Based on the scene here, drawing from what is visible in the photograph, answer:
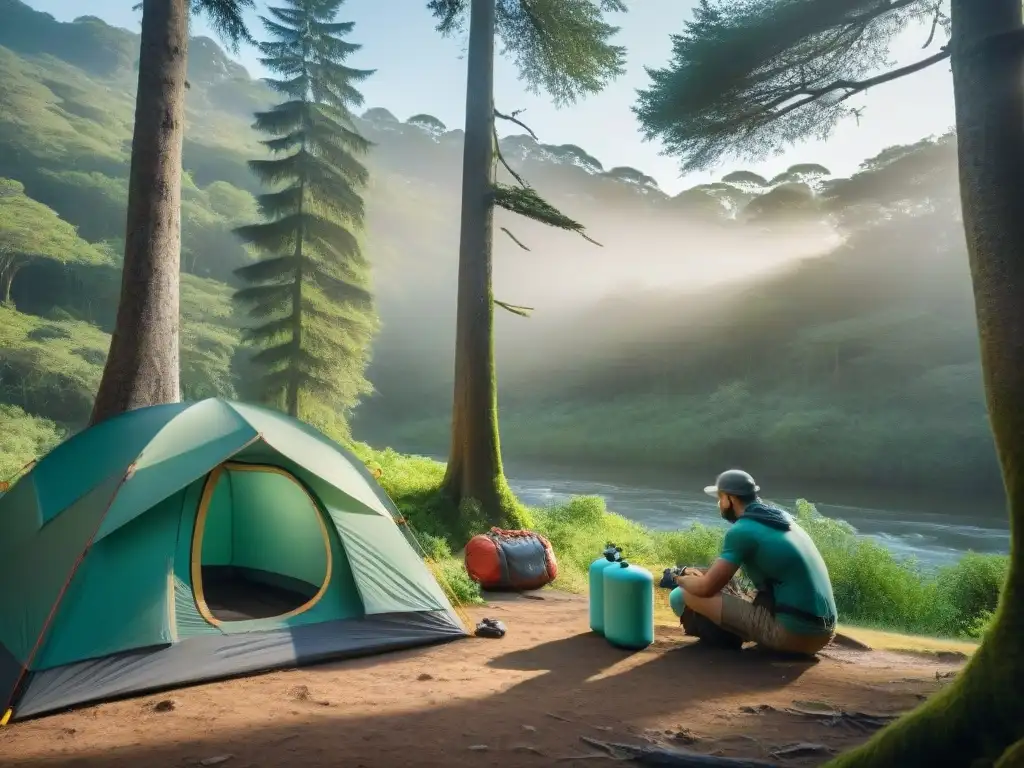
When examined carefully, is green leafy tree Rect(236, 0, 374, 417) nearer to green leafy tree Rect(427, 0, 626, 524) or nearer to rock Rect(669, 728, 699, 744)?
green leafy tree Rect(427, 0, 626, 524)

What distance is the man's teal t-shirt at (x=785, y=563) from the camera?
4086 mm

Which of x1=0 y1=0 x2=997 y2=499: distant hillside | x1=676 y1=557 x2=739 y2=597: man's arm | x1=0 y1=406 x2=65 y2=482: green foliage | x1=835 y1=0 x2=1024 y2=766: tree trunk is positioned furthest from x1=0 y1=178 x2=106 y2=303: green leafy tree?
x1=835 y1=0 x2=1024 y2=766: tree trunk

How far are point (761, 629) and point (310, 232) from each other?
14.1 m

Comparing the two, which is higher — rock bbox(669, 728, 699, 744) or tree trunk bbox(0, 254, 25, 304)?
tree trunk bbox(0, 254, 25, 304)

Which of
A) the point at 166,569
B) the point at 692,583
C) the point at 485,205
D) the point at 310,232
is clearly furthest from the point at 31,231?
the point at 692,583

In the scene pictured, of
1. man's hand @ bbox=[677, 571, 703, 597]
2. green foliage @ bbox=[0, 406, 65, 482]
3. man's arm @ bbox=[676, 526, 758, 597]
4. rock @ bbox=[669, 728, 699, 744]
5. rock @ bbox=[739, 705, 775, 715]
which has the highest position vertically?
green foliage @ bbox=[0, 406, 65, 482]

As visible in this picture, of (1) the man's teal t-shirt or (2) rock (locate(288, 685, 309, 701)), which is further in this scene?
(1) the man's teal t-shirt

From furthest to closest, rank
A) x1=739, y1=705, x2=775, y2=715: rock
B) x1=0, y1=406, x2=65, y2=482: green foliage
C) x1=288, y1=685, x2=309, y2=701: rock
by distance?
x1=0, y1=406, x2=65, y2=482: green foliage
x1=288, y1=685, x2=309, y2=701: rock
x1=739, y1=705, x2=775, y2=715: rock

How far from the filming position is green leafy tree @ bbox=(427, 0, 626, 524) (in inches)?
359

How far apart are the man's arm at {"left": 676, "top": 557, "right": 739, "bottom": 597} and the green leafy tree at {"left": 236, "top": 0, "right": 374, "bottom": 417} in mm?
12696

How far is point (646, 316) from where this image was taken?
153ft

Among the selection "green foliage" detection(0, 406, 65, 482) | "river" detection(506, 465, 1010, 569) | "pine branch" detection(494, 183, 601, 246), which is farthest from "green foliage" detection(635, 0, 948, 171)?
"green foliage" detection(0, 406, 65, 482)

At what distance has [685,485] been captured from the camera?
83.6ft

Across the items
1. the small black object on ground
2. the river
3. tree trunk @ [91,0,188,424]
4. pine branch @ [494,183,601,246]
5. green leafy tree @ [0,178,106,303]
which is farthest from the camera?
green leafy tree @ [0,178,106,303]
